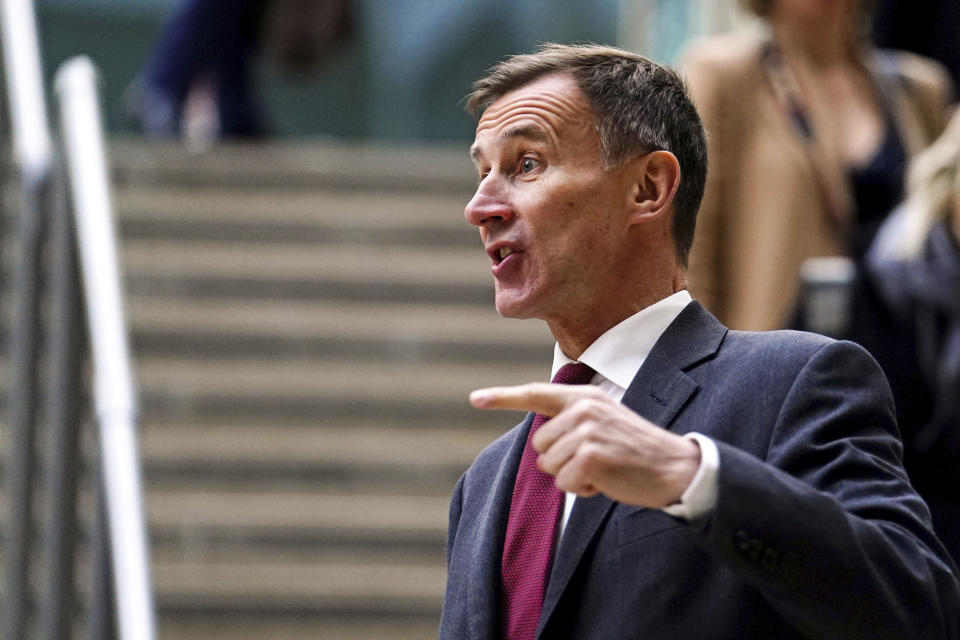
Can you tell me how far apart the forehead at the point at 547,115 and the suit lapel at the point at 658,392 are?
0.97 ft

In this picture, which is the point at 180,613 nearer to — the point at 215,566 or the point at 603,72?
the point at 215,566

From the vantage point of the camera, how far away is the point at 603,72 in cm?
240

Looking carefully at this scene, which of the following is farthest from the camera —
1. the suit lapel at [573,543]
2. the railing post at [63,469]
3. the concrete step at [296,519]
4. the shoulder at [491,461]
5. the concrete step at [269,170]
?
the concrete step at [269,170]

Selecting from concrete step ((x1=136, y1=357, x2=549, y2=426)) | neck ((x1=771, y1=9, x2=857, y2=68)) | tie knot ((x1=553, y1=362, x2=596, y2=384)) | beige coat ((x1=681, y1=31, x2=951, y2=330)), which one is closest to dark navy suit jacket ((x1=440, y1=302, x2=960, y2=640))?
tie knot ((x1=553, y1=362, x2=596, y2=384))

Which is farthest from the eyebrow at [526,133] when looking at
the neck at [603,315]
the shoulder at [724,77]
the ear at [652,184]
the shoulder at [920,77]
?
the shoulder at [920,77]

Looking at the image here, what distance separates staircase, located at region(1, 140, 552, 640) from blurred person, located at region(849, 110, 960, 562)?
2.50 m

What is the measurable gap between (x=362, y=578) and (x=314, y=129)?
621 cm

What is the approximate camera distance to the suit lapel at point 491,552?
228cm

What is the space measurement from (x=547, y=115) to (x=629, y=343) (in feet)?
1.11

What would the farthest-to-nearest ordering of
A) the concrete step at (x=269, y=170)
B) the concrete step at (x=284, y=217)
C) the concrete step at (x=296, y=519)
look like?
the concrete step at (x=269, y=170), the concrete step at (x=284, y=217), the concrete step at (x=296, y=519)

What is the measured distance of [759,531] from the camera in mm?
1914

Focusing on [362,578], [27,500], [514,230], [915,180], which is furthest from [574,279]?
[362,578]

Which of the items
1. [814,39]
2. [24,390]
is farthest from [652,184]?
[24,390]

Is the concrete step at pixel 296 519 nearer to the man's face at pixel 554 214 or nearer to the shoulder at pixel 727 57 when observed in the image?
the shoulder at pixel 727 57
